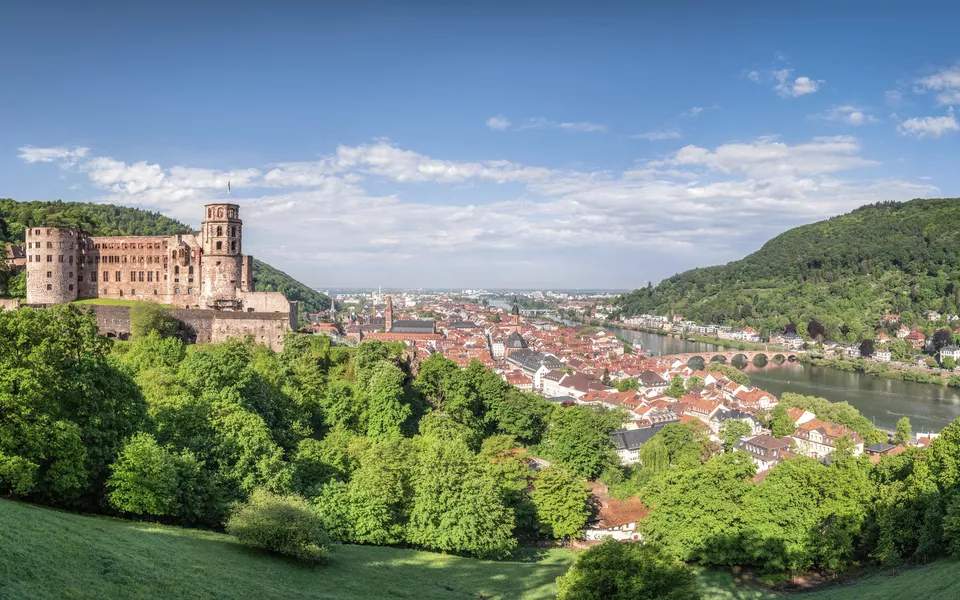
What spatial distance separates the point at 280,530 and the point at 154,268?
32063 mm

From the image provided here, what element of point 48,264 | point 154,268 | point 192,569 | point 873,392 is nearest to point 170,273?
point 154,268

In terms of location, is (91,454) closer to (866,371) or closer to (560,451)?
(560,451)

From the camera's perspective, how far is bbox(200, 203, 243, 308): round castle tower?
38.2 m

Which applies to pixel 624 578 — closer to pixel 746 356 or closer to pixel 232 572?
pixel 232 572

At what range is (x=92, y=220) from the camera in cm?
5275

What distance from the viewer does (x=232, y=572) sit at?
1269 cm

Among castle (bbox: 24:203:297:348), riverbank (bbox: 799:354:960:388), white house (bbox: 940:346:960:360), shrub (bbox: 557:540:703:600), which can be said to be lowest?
riverbank (bbox: 799:354:960:388)

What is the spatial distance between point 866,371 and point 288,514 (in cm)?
9329

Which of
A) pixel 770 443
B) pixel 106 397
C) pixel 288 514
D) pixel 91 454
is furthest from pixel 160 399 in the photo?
pixel 770 443

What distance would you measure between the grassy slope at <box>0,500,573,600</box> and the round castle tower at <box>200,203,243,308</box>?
25.5 m

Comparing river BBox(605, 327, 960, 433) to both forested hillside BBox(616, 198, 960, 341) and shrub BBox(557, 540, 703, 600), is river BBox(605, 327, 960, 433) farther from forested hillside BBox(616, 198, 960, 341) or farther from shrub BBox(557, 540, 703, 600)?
shrub BBox(557, 540, 703, 600)

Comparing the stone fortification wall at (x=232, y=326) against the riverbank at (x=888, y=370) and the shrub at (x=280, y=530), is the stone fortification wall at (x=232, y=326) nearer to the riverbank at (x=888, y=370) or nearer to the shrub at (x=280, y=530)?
the shrub at (x=280, y=530)

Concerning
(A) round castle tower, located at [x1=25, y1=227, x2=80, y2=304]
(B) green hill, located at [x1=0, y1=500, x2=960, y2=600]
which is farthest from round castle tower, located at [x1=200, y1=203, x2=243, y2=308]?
(B) green hill, located at [x1=0, y1=500, x2=960, y2=600]

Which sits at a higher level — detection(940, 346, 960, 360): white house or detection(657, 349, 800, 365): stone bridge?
detection(940, 346, 960, 360): white house
